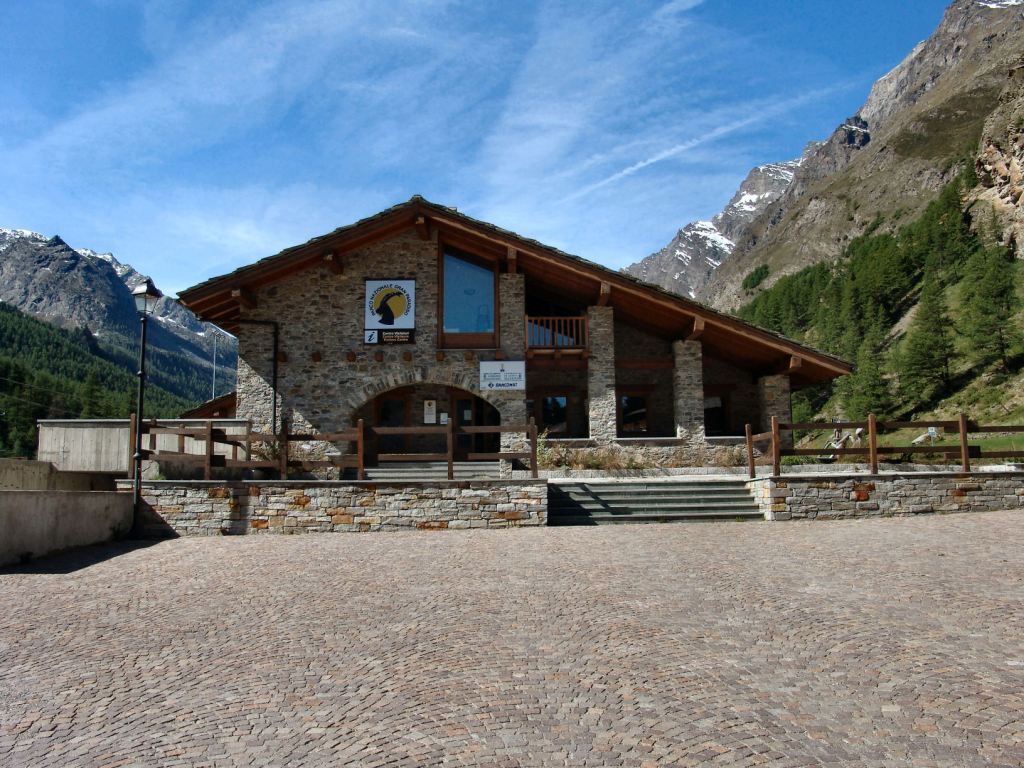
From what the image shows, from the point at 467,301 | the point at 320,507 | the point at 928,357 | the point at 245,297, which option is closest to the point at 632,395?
the point at 467,301

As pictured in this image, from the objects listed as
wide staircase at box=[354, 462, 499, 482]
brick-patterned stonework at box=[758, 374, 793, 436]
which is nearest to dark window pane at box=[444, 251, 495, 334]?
wide staircase at box=[354, 462, 499, 482]

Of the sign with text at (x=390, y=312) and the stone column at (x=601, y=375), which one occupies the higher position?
the sign with text at (x=390, y=312)

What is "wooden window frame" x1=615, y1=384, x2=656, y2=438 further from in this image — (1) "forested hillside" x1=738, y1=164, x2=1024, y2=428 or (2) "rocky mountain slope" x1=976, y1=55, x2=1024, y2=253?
(2) "rocky mountain slope" x1=976, y1=55, x2=1024, y2=253

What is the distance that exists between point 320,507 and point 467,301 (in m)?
8.63

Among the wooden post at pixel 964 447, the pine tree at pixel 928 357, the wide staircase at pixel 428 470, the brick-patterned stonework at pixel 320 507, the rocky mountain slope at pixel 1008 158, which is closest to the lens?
the brick-patterned stonework at pixel 320 507

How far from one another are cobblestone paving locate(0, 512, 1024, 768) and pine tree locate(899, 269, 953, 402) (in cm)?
4741

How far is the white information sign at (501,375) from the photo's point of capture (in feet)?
62.1

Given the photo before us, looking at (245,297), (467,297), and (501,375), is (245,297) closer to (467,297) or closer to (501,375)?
(467,297)

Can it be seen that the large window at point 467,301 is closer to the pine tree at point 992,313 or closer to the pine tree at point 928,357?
the pine tree at point 992,313

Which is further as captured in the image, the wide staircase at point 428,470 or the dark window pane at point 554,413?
the dark window pane at point 554,413

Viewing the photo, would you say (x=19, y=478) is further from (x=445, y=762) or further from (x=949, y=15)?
(x=949, y=15)

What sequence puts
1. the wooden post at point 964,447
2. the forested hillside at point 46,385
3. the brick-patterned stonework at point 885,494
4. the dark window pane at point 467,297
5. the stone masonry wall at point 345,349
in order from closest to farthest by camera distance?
the brick-patterned stonework at point 885,494
the wooden post at point 964,447
the stone masonry wall at point 345,349
the dark window pane at point 467,297
the forested hillside at point 46,385

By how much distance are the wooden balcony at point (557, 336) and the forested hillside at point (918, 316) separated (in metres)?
30.9

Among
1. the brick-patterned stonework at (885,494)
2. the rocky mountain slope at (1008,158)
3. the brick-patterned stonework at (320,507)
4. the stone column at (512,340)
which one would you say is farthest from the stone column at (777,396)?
the rocky mountain slope at (1008,158)
